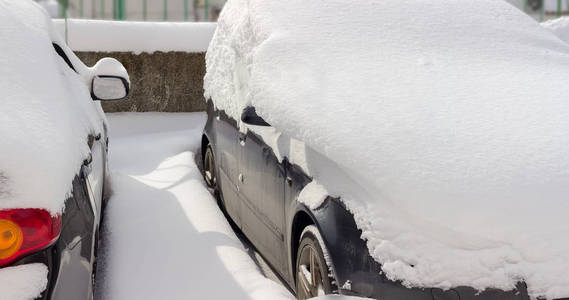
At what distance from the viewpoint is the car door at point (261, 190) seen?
3527 mm

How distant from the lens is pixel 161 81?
8414mm

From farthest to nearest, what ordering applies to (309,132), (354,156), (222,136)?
(222,136), (309,132), (354,156)

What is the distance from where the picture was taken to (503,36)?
13.4 ft

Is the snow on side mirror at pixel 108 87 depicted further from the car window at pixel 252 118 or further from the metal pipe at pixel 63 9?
the metal pipe at pixel 63 9

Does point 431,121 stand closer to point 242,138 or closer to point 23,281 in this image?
point 242,138

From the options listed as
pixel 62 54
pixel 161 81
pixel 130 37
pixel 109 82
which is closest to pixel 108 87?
pixel 109 82

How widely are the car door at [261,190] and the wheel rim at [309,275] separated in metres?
0.30

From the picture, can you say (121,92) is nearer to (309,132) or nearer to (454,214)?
(309,132)

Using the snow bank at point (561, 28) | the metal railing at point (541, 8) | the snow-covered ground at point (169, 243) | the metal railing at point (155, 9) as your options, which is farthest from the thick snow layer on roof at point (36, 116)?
the metal railing at point (541, 8)

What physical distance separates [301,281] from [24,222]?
1.41 meters

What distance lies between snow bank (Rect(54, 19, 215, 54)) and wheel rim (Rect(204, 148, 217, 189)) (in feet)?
9.60

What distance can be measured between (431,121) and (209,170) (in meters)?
3.08

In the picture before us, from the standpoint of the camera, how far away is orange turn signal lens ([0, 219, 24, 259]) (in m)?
2.16

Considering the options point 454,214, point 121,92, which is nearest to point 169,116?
point 121,92
